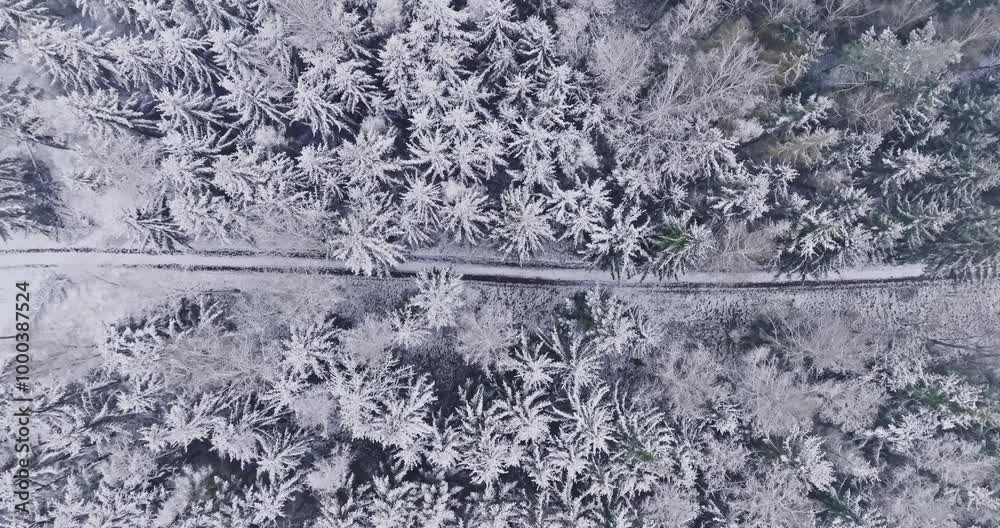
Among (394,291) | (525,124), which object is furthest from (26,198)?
(525,124)

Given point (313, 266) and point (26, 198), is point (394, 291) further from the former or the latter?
point (26, 198)

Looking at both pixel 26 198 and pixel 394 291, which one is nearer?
pixel 26 198

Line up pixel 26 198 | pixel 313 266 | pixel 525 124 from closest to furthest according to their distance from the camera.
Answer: pixel 525 124
pixel 26 198
pixel 313 266

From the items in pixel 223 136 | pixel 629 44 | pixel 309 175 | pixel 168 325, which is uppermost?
pixel 629 44

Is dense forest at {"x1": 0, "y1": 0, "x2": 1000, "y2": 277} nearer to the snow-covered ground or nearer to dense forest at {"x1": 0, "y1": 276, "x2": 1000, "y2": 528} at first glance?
the snow-covered ground

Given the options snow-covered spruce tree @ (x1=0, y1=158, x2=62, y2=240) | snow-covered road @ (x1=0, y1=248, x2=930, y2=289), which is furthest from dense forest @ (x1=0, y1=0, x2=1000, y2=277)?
snow-covered road @ (x1=0, y1=248, x2=930, y2=289)

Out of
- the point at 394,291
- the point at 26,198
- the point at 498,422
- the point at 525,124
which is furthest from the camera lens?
the point at 394,291

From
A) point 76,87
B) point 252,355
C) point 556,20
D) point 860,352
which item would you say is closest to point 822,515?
point 860,352

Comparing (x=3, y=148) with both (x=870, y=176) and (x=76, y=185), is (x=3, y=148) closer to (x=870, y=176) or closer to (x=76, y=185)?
(x=76, y=185)
